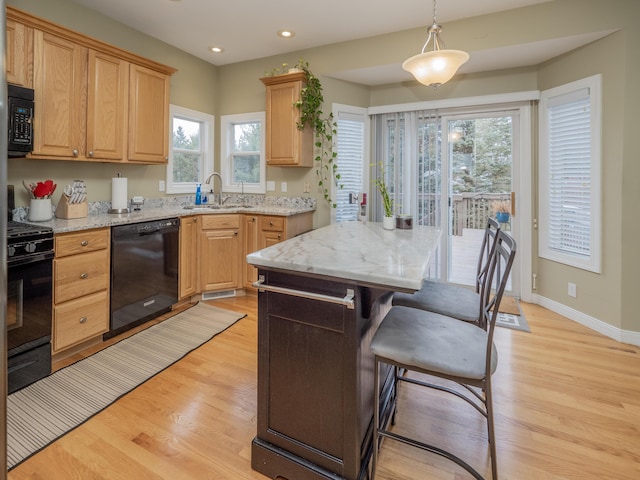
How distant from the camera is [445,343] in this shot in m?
1.39

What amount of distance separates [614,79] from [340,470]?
11.9 feet

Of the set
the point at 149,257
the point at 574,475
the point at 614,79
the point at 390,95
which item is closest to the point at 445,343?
the point at 574,475

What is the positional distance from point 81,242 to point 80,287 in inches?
13.0

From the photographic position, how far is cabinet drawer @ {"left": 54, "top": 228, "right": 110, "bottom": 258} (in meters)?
2.34

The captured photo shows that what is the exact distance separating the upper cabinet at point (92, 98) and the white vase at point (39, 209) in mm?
339

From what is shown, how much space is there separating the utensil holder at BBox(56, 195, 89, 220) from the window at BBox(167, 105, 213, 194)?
1234 mm

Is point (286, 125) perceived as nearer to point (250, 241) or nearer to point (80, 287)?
point (250, 241)

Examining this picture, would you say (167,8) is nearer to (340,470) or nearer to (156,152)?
(156,152)

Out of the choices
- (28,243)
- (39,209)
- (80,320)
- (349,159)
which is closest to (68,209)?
(39,209)

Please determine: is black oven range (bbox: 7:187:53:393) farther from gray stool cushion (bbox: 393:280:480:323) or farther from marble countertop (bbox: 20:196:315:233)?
gray stool cushion (bbox: 393:280:480:323)

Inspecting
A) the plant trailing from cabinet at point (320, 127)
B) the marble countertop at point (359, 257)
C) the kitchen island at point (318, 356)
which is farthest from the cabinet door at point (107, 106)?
the kitchen island at point (318, 356)

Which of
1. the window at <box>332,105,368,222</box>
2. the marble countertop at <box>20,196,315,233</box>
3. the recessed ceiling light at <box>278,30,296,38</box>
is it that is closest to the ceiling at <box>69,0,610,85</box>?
the recessed ceiling light at <box>278,30,296,38</box>

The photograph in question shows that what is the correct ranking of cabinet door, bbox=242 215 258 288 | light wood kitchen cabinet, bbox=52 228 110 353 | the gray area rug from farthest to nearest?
1. cabinet door, bbox=242 215 258 288
2. light wood kitchen cabinet, bbox=52 228 110 353
3. the gray area rug

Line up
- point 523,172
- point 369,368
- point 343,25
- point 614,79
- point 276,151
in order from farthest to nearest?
point 276,151 < point 523,172 < point 343,25 < point 614,79 < point 369,368
